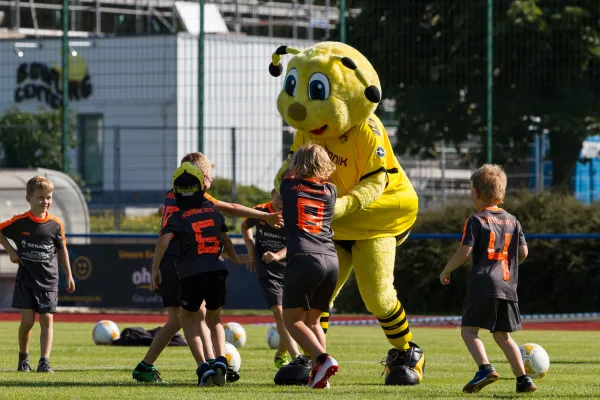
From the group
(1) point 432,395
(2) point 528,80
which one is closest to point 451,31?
(2) point 528,80

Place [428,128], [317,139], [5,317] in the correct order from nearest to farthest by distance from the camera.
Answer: [317,139]
[5,317]
[428,128]

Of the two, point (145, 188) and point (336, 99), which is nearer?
point (336, 99)

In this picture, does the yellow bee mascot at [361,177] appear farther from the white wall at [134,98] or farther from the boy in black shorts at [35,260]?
the white wall at [134,98]

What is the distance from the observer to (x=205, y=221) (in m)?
8.51

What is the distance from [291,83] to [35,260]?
261cm

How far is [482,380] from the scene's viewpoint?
7875 mm

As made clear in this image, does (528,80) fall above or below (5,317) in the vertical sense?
above

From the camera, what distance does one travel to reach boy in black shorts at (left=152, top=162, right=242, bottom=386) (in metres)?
8.41

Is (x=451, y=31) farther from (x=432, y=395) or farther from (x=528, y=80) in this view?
(x=432, y=395)

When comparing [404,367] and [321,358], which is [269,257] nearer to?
[404,367]

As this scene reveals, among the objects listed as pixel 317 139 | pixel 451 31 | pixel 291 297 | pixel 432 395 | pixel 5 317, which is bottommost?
pixel 5 317

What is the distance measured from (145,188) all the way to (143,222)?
1.36 m

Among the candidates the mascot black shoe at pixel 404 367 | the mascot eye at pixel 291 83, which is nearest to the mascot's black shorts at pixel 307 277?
the mascot black shoe at pixel 404 367

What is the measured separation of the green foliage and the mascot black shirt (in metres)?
11.2
